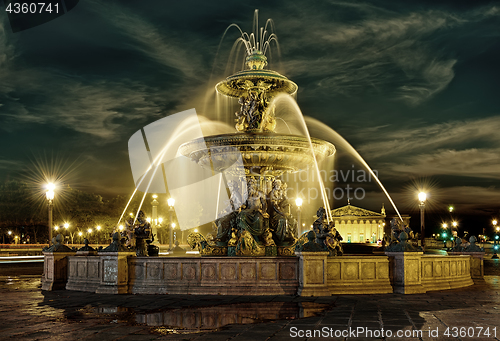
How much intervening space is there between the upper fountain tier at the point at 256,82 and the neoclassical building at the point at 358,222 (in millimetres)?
117812

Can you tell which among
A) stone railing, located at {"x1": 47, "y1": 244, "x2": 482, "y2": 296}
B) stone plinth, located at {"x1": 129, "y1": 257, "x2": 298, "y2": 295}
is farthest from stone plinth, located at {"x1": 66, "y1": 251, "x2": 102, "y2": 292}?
stone plinth, located at {"x1": 129, "y1": 257, "x2": 298, "y2": 295}

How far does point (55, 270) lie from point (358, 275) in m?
8.35

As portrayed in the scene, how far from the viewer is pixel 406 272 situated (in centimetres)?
1225

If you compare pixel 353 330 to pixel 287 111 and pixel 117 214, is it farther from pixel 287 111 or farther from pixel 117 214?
pixel 117 214

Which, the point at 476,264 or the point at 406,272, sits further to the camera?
the point at 476,264

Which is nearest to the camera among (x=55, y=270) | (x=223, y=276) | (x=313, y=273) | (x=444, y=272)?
(x=313, y=273)

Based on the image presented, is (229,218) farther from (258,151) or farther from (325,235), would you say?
(325,235)

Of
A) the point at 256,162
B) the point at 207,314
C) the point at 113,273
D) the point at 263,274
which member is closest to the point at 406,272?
the point at 263,274

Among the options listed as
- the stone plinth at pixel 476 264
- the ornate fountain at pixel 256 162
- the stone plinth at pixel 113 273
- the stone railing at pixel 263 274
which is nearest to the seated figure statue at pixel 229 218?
the ornate fountain at pixel 256 162

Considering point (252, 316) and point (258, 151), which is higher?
point (258, 151)

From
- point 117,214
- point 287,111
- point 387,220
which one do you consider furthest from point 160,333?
point 387,220

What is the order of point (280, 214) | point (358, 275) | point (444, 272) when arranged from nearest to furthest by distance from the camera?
point (358, 275) < point (444, 272) < point (280, 214)

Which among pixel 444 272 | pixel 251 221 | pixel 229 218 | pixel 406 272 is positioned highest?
pixel 229 218

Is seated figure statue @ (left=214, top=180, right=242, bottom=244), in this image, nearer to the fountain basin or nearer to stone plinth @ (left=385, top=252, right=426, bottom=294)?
the fountain basin
